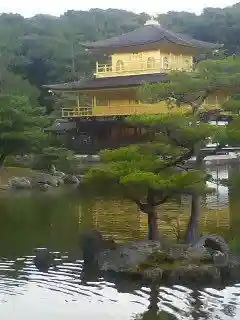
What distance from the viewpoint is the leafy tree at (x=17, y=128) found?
26531mm

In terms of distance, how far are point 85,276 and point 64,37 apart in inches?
2038

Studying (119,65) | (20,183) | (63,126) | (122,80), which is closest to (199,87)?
(20,183)

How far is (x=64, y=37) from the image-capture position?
60.0 m

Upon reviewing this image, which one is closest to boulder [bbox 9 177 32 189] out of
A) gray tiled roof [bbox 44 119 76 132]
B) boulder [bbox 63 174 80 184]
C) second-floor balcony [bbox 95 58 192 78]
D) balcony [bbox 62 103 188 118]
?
boulder [bbox 63 174 80 184]

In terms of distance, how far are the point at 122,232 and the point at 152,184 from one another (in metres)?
3.61

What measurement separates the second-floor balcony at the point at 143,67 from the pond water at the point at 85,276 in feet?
49.2

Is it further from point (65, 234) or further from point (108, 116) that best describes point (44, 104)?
point (65, 234)

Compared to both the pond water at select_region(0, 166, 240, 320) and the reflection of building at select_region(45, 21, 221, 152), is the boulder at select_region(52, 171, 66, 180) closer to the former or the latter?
the reflection of building at select_region(45, 21, 221, 152)

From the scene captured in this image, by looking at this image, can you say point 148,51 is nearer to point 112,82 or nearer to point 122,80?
point 122,80

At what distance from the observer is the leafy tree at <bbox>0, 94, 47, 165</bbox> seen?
1045 inches

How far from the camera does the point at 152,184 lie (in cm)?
1081

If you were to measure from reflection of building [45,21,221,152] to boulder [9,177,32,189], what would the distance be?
908cm

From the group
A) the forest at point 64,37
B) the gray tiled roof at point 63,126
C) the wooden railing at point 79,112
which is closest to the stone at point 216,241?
the wooden railing at point 79,112

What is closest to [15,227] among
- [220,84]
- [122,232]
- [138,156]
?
[122,232]
